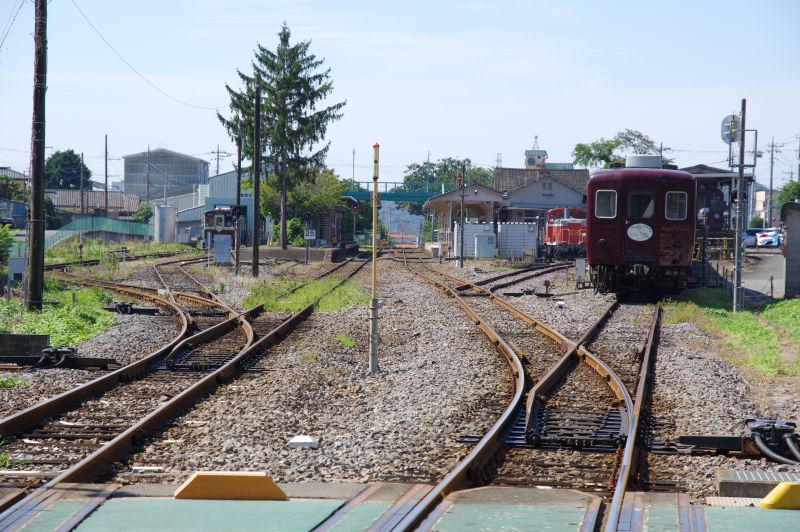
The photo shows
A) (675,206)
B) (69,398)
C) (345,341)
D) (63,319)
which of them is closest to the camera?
(69,398)

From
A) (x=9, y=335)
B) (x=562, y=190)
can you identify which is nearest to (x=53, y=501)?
(x=9, y=335)

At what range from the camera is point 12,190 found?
78562mm

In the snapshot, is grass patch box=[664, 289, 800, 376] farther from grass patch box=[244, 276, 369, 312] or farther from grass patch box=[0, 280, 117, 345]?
grass patch box=[0, 280, 117, 345]

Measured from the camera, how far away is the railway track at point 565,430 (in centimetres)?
653

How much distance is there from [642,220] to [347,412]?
48.0 feet

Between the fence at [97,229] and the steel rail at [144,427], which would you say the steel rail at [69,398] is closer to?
the steel rail at [144,427]

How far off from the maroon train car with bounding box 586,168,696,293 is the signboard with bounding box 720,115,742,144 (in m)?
1.21

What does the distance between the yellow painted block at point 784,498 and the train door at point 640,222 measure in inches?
673

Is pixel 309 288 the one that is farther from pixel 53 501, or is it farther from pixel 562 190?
pixel 562 190

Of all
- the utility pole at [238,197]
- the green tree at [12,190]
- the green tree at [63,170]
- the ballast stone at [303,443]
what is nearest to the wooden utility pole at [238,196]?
the utility pole at [238,197]

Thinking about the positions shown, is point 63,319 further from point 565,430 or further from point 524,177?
point 524,177

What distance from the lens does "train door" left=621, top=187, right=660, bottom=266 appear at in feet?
73.8

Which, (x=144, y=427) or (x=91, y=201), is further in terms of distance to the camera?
(x=91, y=201)

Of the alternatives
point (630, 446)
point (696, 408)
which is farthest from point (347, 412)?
point (696, 408)
